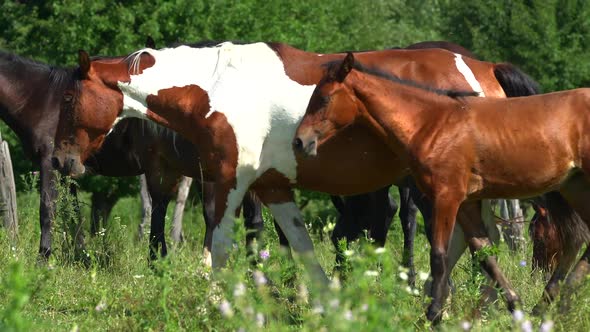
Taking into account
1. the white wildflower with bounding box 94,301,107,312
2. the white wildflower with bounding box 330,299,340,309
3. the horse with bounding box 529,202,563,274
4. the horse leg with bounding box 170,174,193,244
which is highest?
the white wildflower with bounding box 330,299,340,309

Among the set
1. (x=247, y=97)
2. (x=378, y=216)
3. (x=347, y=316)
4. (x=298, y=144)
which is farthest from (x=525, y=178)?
(x=378, y=216)

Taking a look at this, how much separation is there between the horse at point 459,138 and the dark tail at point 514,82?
2.66 feet

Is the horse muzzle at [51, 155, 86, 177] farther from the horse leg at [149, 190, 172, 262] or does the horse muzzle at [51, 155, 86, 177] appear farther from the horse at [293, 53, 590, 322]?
the horse at [293, 53, 590, 322]

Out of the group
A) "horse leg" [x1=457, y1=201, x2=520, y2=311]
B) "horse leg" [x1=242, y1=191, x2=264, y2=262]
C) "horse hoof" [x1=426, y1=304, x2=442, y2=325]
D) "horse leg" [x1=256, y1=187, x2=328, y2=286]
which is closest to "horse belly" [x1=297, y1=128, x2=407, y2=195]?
"horse leg" [x1=256, y1=187, x2=328, y2=286]

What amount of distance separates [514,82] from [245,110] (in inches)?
76.6

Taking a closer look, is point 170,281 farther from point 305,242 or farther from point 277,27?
point 277,27

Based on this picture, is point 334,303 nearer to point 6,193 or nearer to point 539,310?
point 539,310

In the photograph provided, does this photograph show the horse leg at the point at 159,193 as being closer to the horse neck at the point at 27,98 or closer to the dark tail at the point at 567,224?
the horse neck at the point at 27,98

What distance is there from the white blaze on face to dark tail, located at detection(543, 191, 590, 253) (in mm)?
1807

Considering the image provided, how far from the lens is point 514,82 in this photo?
26.3 ft

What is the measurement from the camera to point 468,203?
7.43 m

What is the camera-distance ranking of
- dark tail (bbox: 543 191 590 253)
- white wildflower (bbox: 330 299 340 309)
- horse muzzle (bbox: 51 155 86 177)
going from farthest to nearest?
1. horse muzzle (bbox: 51 155 86 177)
2. dark tail (bbox: 543 191 590 253)
3. white wildflower (bbox: 330 299 340 309)

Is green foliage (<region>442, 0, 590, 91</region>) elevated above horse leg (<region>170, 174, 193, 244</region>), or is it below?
below

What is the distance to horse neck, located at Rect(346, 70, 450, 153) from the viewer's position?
23.3 feet
